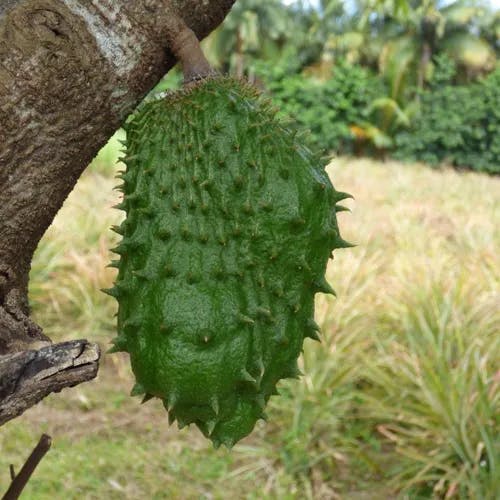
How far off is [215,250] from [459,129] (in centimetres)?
2557

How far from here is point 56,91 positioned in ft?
3.93

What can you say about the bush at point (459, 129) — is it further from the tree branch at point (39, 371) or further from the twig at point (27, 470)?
the tree branch at point (39, 371)

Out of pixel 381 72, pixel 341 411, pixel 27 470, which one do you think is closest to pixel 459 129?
pixel 381 72

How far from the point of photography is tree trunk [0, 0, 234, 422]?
3.84ft

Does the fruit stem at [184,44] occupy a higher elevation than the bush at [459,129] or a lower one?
higher

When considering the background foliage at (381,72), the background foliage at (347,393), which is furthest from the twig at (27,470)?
the background foliage at (381,72)

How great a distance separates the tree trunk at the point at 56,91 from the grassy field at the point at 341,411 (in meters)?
3.64

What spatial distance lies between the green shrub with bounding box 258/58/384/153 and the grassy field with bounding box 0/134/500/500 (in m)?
19.2

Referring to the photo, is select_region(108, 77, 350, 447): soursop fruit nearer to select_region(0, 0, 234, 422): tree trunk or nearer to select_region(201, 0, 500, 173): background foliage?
select_region(0, 0, 234, 422): tree trunk

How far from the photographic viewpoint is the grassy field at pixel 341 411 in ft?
15.6

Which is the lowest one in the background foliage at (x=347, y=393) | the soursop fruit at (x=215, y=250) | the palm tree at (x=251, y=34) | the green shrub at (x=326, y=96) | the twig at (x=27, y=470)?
the green shrub at (x=326, y=96)

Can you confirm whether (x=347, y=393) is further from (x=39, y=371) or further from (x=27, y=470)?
(x=39, y=371)

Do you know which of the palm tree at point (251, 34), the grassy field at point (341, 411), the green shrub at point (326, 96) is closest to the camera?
the grassy field at point (341, 411)

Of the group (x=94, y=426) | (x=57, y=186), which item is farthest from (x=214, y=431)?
(x=94, y=426)
